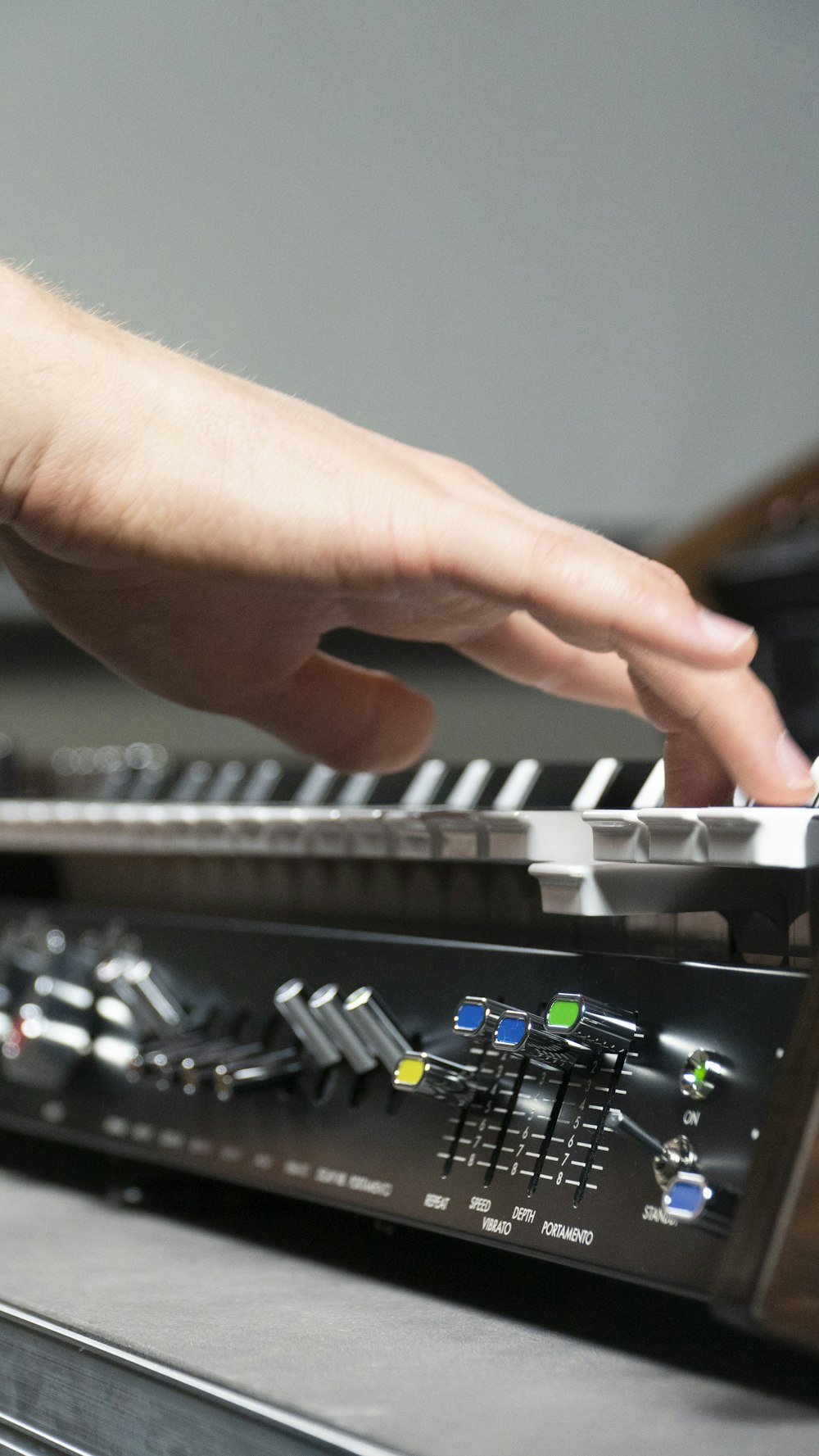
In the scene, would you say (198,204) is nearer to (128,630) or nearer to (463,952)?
(128,630)

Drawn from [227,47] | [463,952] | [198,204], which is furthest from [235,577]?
[227,47]

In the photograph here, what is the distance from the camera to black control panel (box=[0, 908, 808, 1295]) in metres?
0.49

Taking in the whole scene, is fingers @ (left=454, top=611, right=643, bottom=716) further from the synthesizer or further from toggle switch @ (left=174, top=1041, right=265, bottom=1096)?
toggle switch @ (left=174, top=1041, right=265, bottom=1096)

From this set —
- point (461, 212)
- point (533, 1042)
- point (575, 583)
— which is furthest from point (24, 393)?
point (461, 212)

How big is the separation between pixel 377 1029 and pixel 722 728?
0.74 ft

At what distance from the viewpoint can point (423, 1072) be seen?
1.86 ft

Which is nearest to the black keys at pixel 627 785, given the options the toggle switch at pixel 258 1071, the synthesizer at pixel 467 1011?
the synthesizer at pixel 467 1011

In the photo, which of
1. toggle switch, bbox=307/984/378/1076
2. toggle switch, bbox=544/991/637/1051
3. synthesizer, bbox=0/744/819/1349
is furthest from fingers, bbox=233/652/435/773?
toggle switch, bbox=544/991/637/1051

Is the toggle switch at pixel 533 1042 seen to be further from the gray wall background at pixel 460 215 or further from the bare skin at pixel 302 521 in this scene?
the gray wall background at pixel 460 215

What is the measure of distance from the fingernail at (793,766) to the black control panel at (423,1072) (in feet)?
0.25

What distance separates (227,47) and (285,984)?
3.08 ft

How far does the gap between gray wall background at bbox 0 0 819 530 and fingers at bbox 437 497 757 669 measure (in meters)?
0.67

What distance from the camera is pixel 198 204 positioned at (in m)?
1.18

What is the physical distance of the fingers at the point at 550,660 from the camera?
78cm
